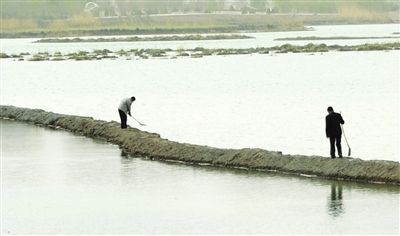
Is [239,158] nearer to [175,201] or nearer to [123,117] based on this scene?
[175,201]

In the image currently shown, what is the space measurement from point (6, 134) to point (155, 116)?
12.1 meters

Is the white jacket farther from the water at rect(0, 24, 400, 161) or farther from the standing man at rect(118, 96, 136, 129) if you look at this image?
the water at rect(0, 24, 400, 161)

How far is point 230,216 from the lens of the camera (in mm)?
23203

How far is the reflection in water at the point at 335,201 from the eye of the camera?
23141 mm

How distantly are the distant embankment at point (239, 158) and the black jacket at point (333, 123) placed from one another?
2.43 ft

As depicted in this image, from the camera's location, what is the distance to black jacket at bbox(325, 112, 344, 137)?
28.2m

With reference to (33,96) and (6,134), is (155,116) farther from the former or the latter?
(33,96)

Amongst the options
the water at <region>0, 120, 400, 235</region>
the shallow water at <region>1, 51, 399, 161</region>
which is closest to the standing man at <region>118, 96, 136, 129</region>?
the shallow water at <region>1, 51, 399, 161</region>

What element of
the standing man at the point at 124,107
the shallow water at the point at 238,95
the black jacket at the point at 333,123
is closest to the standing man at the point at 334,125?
the black jacket at the point at 333,123

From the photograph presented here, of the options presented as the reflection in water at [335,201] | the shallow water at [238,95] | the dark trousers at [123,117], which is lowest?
the shallow water at [238,95]

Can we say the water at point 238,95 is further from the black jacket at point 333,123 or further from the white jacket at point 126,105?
the black jacket at point 333,123

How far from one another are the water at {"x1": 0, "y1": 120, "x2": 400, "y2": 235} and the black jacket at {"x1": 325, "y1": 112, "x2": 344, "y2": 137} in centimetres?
159

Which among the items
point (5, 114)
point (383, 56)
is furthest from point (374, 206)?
point (383, 56)

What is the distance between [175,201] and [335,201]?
375 centimetres
